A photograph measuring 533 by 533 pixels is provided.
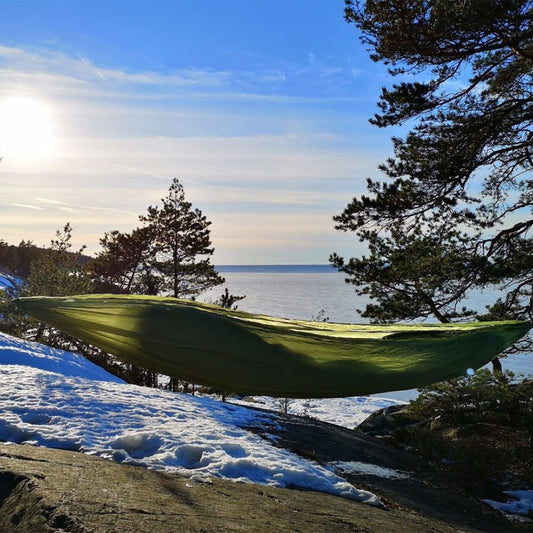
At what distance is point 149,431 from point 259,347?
8.26 ft

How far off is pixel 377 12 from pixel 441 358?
21.5 ft

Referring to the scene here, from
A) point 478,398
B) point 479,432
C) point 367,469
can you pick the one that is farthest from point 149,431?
point 479,432

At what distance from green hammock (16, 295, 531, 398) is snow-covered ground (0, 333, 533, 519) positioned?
A: 4.54 feet

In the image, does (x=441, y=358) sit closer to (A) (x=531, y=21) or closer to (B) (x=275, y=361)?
(B) (x=275, y=361)

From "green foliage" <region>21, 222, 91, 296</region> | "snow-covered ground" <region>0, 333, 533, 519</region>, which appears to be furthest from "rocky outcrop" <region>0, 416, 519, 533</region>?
"green foliage" <region>21, 222, 91, 296</region>

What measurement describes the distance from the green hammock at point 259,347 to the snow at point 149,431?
54.3 inches

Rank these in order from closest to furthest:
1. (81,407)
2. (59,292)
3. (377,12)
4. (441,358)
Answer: (441,358), (81,407), (377,12), (59,292)

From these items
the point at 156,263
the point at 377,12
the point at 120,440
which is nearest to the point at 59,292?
the point at 156,263

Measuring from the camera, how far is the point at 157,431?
5.02m

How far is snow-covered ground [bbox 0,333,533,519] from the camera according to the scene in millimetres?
4391

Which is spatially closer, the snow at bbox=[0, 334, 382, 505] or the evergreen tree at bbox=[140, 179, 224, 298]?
the snow at bbox=[0, 334, 382, 505]

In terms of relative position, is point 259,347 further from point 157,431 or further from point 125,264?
point 125,264

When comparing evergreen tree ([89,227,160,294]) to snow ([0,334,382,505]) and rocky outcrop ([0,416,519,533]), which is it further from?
rocky outcrop ([0,416,519,533])

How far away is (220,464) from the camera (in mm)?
4367
